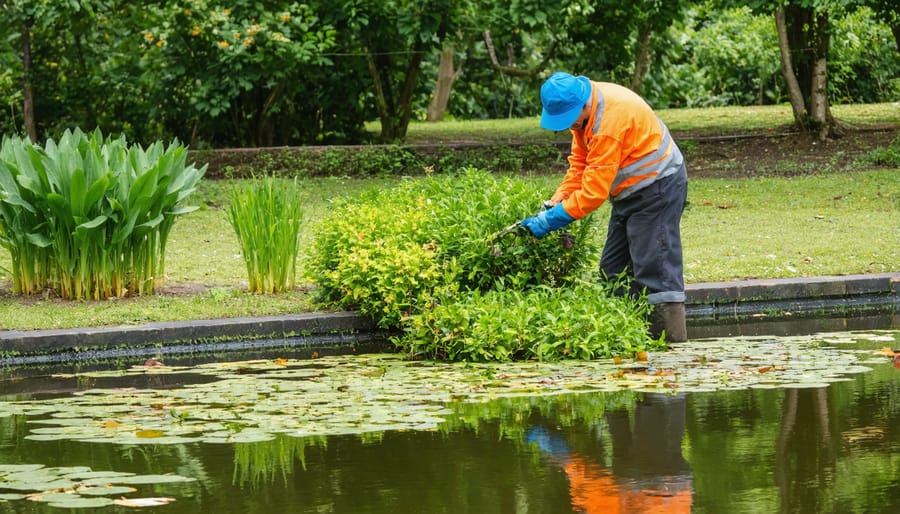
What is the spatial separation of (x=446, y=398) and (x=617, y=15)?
48.0 feet

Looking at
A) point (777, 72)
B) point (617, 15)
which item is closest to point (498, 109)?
point (777, 72)

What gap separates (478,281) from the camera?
8492 mm

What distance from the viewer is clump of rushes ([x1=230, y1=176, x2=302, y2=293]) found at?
31.2 feet

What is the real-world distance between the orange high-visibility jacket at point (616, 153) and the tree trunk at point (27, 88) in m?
13.1

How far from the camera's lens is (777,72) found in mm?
30078

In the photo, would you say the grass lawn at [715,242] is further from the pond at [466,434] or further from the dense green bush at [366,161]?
the pond at [466,434]

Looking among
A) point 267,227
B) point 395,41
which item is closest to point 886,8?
point 395,41

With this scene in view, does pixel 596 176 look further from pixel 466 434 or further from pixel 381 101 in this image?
pixel 381 101

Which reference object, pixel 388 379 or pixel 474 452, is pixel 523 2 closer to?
pixel 388 379

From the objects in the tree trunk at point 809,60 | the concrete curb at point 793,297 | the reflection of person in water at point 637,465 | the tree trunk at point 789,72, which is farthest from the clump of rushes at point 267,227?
the tree trunk at point 809,60

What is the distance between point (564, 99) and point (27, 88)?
13.4 meters

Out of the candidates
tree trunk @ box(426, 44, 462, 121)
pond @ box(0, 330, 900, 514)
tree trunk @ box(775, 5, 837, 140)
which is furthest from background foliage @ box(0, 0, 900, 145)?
pond @ box(0, 330, 900, 514)

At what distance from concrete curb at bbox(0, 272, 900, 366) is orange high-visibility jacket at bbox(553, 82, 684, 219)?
6.17ft

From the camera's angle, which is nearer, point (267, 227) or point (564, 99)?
point (564, 99)
